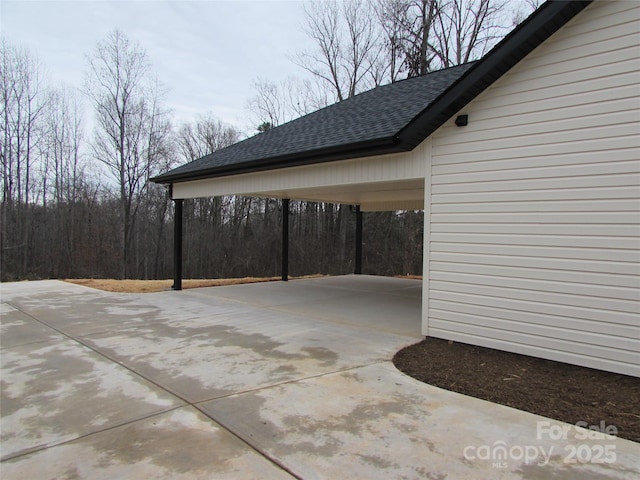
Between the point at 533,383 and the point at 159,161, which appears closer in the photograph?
the point at 533,383

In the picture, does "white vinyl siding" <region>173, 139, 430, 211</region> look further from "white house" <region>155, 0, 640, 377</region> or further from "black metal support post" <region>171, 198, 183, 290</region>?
"black metal support post" <region>171, 198, 183, 290</region>

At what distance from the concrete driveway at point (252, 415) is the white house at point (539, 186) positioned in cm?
137

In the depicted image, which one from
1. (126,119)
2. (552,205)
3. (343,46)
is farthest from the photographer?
(126,119)

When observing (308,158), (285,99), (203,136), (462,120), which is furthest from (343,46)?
(462,120)

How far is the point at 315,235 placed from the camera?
21.6 m

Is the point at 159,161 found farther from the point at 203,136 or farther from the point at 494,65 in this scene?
the point at 494,65

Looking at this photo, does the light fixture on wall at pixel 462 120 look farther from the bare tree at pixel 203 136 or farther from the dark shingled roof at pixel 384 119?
the bare tree at pixel 203 136

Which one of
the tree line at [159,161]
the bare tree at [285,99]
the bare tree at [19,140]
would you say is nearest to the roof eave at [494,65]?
the tree line at [159,161]

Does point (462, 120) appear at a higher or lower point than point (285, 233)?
higher

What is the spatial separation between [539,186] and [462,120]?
1231mm

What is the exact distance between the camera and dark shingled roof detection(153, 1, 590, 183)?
4336mm

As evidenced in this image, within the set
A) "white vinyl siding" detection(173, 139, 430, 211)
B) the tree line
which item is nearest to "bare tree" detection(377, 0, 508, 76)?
the tree line

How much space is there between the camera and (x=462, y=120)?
4.96 metres

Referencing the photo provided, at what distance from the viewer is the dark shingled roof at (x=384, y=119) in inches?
171
